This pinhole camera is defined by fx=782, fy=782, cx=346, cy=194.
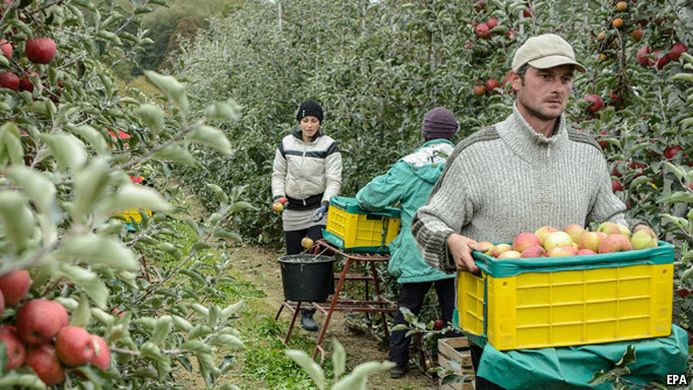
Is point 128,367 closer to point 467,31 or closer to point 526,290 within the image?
point 526,290

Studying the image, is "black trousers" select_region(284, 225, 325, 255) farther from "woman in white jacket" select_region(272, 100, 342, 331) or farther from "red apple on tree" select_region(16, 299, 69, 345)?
"red apple on tree" select_region(16, 299, 69, 345)

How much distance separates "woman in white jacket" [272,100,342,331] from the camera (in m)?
6.07

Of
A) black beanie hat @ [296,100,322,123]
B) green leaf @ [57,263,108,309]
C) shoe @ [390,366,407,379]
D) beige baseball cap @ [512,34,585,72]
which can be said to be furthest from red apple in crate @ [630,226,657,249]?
black beanie hat @ [296,100,322,123]

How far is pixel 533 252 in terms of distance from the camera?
2332 mm

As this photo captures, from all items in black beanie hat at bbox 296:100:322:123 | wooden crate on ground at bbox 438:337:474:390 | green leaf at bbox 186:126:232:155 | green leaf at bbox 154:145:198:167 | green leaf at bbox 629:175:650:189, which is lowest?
wooden crate on ground at bbox 438:337:474:390

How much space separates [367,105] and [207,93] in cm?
853

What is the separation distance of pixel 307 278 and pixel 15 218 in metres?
4.64

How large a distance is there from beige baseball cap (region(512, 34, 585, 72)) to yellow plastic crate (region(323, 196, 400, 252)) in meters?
2.52

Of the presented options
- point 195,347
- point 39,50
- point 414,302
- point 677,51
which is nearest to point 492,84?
point 414,302

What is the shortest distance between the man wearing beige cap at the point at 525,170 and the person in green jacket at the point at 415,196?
6.46 ft

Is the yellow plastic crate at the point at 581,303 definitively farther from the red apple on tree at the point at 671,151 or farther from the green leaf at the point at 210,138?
the red apple on tree at the point at 671,151

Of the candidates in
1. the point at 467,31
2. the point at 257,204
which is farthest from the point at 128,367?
the point at 257,204

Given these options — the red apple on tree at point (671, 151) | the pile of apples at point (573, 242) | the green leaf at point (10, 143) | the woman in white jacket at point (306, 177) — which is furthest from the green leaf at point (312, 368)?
the woman in white jacket at point (306, 177)

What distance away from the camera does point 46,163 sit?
6.30 ft
